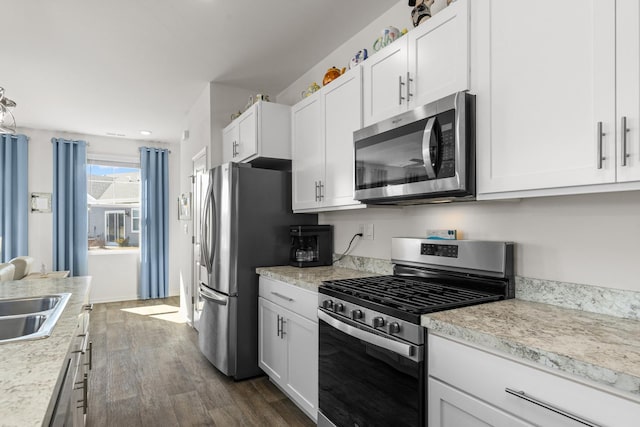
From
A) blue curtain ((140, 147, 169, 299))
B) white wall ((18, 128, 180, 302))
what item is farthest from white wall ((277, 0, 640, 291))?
white wall ((18, 128, 180, 302))

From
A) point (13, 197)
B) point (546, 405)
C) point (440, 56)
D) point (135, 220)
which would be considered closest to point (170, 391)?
point (546, 405)

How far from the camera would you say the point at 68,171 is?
18.4 feet

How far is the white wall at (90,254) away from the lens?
5.45 meters

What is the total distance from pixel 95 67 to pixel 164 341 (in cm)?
275

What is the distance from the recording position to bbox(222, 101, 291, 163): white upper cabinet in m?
3.05

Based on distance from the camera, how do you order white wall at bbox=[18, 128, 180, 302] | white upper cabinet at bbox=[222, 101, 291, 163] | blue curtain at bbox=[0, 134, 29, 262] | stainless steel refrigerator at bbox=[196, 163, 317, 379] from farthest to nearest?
white wall at bbox=[18, 128, 180, 302] → blue curtain at bbox=[0, 134, 29, 262] → white upper cabinet at bbox=[222, 101, 291, 163] → stainless steel refrigerator at bbox=[196, 163, 317, 379]

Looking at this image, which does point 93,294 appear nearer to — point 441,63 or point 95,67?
point 95,67

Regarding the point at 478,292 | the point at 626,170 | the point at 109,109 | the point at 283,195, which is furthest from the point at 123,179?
the point at 626,170

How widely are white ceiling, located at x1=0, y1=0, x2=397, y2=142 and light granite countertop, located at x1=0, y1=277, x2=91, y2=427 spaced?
2.12 meters

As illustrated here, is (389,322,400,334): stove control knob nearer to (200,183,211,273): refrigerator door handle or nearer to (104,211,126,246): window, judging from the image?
(200,183,211,273): refrigerator door handle

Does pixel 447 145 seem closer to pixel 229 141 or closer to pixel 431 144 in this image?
pixel 431 144

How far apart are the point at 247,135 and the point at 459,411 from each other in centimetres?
265

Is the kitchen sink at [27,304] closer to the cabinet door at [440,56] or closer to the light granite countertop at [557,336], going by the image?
the light granite countertop at [557,336]

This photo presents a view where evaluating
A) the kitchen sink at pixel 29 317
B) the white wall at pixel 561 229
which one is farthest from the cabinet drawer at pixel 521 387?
the kitchen sink at pixel 29 317
